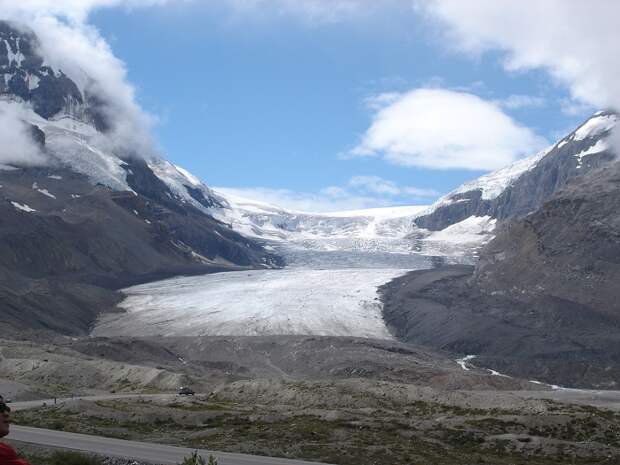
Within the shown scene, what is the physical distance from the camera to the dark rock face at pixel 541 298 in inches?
4710

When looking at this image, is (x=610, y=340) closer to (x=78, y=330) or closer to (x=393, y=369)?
(x=393, y=369)

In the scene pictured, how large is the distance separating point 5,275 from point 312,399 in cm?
11753

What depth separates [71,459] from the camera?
25.2 metres

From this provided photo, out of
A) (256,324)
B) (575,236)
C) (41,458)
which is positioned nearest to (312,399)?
(41,458)

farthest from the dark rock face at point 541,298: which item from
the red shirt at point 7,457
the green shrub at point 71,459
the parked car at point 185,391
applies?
the red shirt at point 7,457

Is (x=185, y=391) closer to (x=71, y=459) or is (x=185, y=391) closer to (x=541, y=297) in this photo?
(x=71, y=459)

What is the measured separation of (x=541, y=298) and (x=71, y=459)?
132702mm

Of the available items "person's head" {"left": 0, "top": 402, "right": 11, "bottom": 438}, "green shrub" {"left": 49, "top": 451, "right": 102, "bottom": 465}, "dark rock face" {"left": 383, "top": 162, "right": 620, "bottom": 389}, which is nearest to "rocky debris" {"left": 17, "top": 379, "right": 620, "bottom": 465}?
"green shrub" {"left": 49, "top": 451, "right": 102, "bottom": 465}

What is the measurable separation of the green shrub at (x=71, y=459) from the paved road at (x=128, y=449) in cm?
250

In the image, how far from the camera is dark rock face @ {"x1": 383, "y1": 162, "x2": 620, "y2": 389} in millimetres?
119625

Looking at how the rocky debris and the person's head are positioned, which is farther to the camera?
the rocky debris

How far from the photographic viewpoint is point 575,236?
164250mm

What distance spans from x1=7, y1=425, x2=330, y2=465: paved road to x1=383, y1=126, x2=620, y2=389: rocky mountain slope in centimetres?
8736

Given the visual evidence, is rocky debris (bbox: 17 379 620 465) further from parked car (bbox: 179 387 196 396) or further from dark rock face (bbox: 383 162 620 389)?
dark rock face (bbox: 383 162 620 389)
